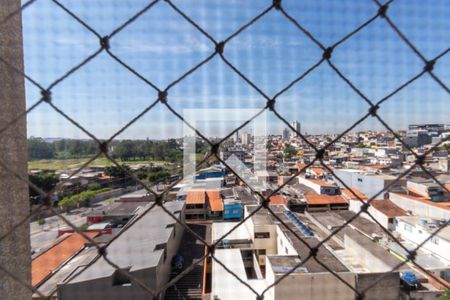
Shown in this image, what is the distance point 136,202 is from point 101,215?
2.68ft

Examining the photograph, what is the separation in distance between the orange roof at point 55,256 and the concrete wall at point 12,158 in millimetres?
2090

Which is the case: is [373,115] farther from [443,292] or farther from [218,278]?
[443,292]

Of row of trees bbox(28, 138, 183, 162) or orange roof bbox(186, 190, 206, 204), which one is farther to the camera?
orange roof bbox(186, 190, 206, 204)

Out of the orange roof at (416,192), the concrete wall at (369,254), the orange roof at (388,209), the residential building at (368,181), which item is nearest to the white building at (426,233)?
the orange roof at (388,209)

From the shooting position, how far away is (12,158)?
1.64 feet

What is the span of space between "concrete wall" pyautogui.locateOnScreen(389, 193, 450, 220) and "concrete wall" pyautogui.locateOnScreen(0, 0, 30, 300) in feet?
21.4

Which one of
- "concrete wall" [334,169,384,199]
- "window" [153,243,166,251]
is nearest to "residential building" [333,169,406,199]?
"concrete wall" [334,169,384,199]

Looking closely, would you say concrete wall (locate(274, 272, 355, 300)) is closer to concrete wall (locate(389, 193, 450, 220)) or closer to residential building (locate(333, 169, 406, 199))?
concrete wall (locate(389, 193, 450, 220))

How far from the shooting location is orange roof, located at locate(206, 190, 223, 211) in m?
6.66

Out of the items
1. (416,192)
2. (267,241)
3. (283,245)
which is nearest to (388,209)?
(416,192)

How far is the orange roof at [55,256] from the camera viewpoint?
8.37 ft

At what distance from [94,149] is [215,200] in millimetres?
6630

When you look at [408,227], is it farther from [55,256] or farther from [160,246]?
[55,256]

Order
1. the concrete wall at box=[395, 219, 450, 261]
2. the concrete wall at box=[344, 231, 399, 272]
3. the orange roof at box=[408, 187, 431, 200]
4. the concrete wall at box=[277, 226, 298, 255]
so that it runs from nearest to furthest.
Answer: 1. the concrete wall at box=[344, 231, 399, 272]
2. the concrete wall at box=[277, 226, 298, 255]
3. the concrete wall at box=[395, 219, 450, 261]
4. the orange roof at box=[408, 187, 431, 200]
